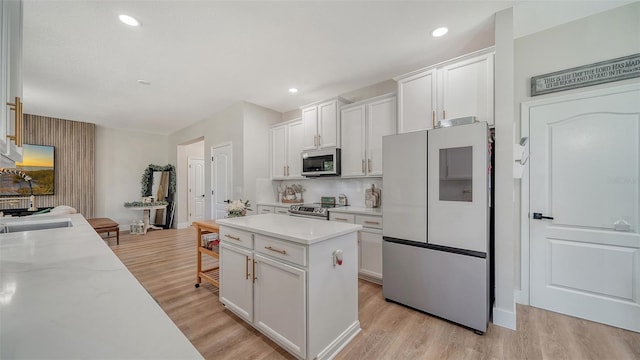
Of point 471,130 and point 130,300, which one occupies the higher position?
point 471,130

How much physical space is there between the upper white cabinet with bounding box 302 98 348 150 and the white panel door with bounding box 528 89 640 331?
224cm

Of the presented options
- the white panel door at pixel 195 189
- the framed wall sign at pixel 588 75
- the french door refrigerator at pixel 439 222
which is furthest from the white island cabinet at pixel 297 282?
the white panel door at pixel 195 189

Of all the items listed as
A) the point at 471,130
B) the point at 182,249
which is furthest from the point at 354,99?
the point at 182,249

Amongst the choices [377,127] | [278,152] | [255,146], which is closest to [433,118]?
[377,127]

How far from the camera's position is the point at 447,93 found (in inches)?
97.5

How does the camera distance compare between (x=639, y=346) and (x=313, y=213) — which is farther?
(x=313, y=213)

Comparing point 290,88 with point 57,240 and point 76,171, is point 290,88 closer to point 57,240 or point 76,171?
point 57,240

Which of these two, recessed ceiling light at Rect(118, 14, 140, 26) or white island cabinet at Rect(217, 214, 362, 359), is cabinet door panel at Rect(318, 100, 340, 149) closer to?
white island cabinet at Rect(217, 214, 362, 359)

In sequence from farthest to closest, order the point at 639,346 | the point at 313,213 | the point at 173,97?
the point at 173,97 → the point at 313,213 → the point at 639,346

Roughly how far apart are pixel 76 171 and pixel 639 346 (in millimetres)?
8819

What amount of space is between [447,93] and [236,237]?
2.46 metres

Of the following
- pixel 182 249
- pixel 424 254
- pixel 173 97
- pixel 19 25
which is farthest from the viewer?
pixel 182 249

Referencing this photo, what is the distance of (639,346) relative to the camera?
180cm

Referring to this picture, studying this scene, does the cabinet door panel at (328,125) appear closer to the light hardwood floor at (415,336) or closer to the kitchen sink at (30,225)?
the light hardwood floor at (415,336)
